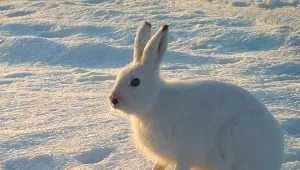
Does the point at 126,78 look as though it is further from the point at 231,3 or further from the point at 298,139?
the point at 231,3

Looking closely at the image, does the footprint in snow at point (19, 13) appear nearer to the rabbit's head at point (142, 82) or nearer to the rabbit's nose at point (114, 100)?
the rabbit's head at point (142, 82)

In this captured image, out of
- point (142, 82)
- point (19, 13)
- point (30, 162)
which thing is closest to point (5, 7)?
point (19, 13)

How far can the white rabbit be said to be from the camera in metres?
3.41

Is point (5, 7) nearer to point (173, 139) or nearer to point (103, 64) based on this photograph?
point (103, 64)

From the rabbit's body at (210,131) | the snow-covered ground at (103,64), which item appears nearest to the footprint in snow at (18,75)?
the snow-covered ground at (103,64)

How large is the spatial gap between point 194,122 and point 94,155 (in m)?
1.03

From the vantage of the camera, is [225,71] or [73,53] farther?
[73,53]

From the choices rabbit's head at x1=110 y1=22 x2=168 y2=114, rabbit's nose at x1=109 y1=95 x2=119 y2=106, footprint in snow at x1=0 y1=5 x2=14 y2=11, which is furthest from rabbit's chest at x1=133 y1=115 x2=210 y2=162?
footprint in snow at x1=0 y1=5 x2=14 y2=11

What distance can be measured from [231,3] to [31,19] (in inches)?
126

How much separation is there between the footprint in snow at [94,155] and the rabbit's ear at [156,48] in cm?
97

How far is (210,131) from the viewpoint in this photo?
344 centimetres

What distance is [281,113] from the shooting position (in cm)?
485

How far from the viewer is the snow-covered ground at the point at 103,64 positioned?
4.29m

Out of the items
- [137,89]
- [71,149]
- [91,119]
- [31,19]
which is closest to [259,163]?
[137,89]
